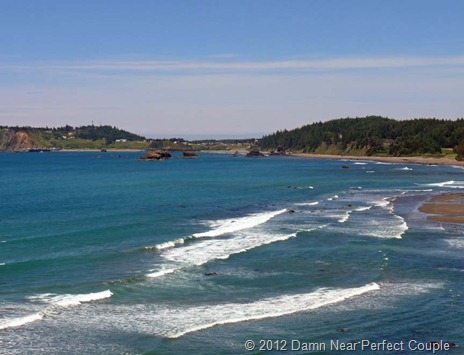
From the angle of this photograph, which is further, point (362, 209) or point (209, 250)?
point (362, 209)

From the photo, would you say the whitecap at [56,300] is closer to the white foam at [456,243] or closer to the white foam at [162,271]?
the white foam at [162,271]

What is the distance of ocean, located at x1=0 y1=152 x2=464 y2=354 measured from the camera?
77.8 ft

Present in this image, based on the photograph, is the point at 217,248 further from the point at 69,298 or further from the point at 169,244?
the point at 69,298

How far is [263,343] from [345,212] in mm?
42093

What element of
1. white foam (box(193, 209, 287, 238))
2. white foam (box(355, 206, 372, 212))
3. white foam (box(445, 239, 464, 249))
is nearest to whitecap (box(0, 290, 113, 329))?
white foam (box(193, 209, 287, 238))

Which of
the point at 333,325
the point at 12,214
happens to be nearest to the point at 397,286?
the point at 333,325

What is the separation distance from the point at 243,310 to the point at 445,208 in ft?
147

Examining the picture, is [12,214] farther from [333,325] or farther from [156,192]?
[333,325]

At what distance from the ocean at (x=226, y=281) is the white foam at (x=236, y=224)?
19 cm

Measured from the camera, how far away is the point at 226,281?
32.9m

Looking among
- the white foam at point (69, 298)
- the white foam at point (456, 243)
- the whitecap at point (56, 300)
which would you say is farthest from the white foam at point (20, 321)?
the white foam at point (456, 243)

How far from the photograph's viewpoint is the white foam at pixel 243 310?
25172mm

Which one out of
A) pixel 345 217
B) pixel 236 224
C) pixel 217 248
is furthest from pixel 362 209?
pixel 217 248

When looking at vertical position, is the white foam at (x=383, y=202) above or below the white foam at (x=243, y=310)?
above
